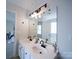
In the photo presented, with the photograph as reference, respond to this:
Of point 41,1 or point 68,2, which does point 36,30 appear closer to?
point 41,1

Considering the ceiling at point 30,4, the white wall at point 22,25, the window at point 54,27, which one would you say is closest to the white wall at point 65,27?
the window at point 54,27

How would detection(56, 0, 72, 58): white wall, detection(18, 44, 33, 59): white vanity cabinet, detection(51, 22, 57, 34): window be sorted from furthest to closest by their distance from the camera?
1. detection(51, 22, 57, 34): window
2. detection(18, 44, 33, 59): white vanity cabinet
3. detection(56, 0, 72, 58): white wall

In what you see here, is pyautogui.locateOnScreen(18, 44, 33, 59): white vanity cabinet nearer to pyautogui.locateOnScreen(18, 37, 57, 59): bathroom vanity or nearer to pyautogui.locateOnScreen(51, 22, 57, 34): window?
pyautogui.locateOnScreen(18, 37, 57, 59): bathroom vanity

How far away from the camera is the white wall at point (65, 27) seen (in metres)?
1.84

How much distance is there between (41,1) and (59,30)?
0.72 metres

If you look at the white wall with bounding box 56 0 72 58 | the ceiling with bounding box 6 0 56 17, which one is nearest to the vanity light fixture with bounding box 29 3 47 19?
the ceiling with bounding box 6 0 56 17

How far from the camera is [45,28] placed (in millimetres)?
2111

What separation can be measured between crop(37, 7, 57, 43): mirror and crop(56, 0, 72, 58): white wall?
11 cm

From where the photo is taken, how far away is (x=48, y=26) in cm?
210

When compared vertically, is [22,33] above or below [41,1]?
below

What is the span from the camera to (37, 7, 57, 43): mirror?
6.87 ft

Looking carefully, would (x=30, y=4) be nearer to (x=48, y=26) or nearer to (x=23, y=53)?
(x=48, y=26)

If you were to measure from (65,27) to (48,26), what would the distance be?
36 centimetres
